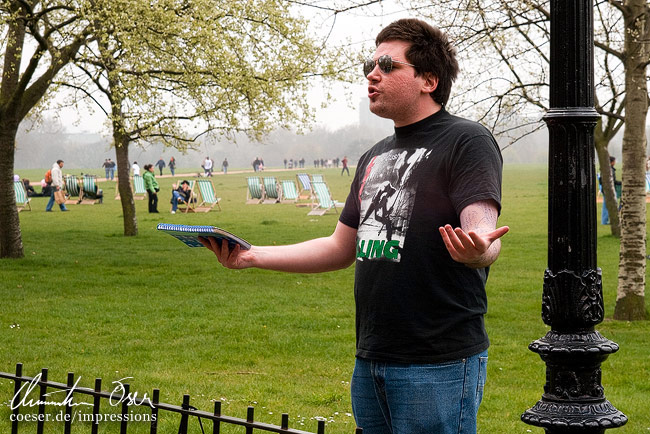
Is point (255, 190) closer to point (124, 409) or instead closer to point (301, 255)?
point (124, 409)

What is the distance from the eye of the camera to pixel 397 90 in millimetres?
2945

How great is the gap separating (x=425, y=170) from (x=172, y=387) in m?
4.84

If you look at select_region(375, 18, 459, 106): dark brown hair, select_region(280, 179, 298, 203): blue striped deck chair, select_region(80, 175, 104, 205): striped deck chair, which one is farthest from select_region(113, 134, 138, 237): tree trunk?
select_region(375, 18, 459, 106): dark brown hair

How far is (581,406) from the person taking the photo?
8.74ft

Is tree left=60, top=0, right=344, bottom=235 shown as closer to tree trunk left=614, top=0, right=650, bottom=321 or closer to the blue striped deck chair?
tree trunk left=614, top=0, right=650, bottom=321

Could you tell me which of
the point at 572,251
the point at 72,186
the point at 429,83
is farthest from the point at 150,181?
the point at 572,251

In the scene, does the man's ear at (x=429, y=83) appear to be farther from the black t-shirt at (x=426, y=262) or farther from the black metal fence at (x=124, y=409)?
the black metal fence at (x=124, y=409)

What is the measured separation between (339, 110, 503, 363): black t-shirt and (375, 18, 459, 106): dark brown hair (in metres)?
0.16

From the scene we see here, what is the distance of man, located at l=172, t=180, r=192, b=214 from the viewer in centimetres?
3131

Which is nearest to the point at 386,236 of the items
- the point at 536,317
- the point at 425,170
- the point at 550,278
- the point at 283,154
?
the point at 425,170

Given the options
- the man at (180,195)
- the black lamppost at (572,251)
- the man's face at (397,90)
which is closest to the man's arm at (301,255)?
the man's face at (397,90)

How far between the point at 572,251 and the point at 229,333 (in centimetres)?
741

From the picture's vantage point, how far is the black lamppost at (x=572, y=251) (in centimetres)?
265

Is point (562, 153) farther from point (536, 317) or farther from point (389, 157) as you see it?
point (536, 317)
